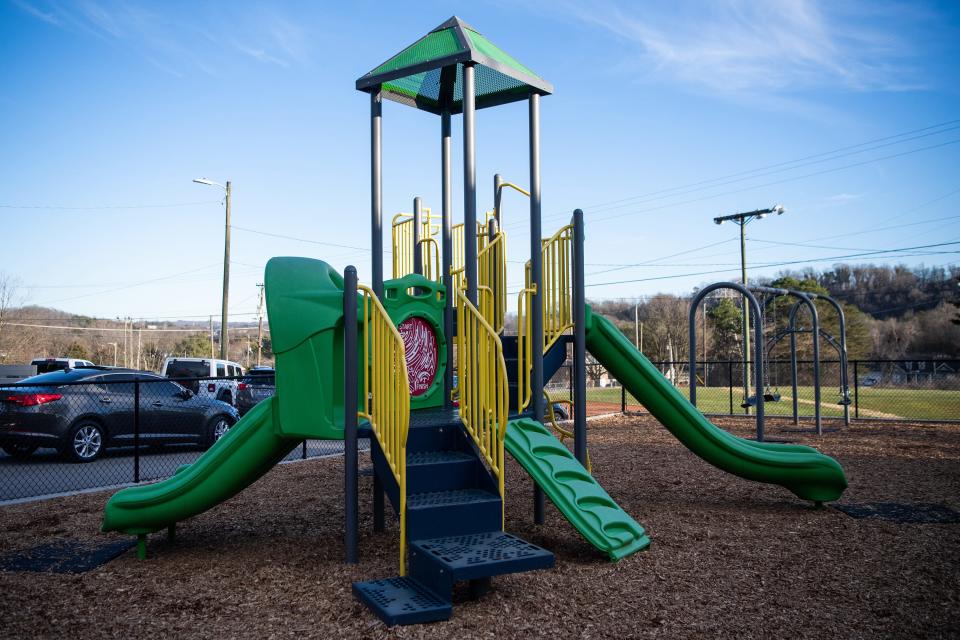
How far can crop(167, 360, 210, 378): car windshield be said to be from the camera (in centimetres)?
1808

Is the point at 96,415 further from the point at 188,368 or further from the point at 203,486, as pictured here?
the point at 188,368

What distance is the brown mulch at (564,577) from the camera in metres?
3.85

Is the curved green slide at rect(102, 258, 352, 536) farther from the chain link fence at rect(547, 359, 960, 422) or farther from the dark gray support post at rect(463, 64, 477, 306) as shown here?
the chain link fence at rect(547, 359, 960, 422)

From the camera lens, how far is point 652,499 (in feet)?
24.0

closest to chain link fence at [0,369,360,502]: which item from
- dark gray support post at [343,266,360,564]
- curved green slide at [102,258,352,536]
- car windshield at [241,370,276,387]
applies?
car windshield at [241,370,276,387]

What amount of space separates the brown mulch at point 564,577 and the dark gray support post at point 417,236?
8.23 feet

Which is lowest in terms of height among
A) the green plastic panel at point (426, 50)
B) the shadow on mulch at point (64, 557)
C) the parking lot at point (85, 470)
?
the parking lot at point (85, 470)

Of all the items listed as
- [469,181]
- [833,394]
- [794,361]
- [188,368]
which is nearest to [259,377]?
[469,181]

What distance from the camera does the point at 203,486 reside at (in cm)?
534

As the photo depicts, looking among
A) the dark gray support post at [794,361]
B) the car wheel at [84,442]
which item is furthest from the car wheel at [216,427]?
the dark gray support post at [794,361]

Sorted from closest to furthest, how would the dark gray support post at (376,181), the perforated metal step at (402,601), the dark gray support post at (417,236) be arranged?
the perforated metal step at (402,601) → the dark gray support post at (376,181) → the dark gray support post at (417,236)

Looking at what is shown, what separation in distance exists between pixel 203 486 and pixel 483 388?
226cm

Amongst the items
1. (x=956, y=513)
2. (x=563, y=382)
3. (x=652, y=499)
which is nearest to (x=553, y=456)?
(x=652, y=499)

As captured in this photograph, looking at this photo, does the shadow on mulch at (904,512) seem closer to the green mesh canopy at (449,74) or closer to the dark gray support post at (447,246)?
the dark gray support post at (447,246)
